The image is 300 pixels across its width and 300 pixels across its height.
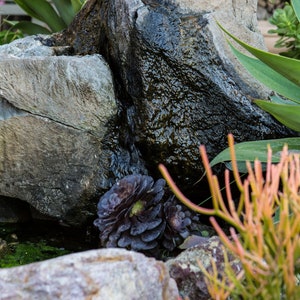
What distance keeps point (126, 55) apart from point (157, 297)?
1.29m

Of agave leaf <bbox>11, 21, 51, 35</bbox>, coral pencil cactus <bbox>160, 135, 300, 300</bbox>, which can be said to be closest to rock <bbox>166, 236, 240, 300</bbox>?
coral pencil cactus <bbox>160, 135, 300, 300</bbox>

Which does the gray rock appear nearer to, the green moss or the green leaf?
the green moss

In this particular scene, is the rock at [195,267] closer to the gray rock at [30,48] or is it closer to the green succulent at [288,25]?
the gray rock at [30,48]

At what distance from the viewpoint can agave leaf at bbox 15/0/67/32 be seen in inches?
165

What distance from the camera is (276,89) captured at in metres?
2.31

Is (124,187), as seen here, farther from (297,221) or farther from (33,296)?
(297,221)

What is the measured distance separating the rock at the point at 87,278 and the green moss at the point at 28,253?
3.32ft

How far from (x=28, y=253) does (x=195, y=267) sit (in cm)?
95

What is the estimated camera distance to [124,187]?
88.4 inches

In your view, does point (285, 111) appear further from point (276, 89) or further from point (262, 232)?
point (262, 232)

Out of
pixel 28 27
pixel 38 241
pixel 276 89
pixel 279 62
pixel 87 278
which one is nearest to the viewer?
pixel 87 278

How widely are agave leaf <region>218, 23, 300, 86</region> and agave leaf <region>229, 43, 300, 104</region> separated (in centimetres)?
7

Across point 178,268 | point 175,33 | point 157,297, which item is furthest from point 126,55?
point 157,297

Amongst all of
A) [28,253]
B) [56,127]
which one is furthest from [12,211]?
[56,127]
